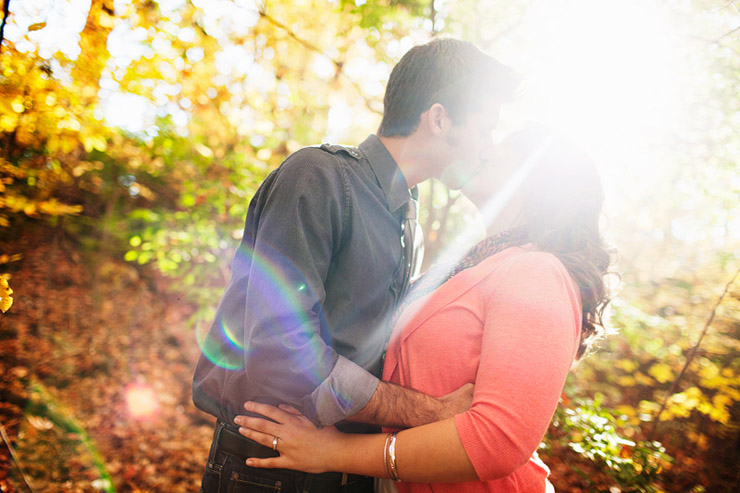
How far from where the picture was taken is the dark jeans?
4.26ft

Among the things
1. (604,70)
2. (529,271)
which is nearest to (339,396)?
(529,271)

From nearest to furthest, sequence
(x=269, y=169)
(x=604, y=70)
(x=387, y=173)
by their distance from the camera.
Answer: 1. (x=387, y=173)
2. (x=604, y=70)
3. (x=269, y=169)

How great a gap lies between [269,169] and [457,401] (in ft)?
10.9

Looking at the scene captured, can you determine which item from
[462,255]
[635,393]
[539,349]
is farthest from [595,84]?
[635,393]

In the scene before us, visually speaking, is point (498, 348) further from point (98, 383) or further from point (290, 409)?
point (98, 383)

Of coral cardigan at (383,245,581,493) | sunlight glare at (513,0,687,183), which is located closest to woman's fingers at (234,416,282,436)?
coral cardigan at (383,245,581,493)

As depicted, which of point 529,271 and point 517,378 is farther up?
point 529,271

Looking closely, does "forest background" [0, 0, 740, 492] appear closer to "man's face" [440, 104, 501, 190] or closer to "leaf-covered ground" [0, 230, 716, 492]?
"leaf-covered ground" [0, 230, 716, 492]

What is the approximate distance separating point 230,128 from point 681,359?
5.20m

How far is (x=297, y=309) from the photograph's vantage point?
3.50 ft

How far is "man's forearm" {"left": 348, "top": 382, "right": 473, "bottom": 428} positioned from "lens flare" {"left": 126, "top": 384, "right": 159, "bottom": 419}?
4359 millimetres

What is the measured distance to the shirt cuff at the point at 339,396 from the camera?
1.08 m

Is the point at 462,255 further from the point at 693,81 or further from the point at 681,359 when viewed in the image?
the point at 681,359

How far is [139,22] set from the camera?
7.19 feet
